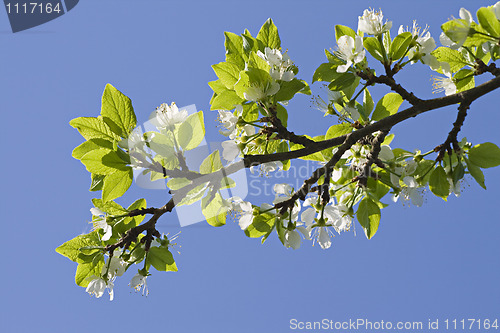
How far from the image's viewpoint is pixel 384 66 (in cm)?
175

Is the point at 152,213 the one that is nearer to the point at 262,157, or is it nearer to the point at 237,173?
the point at 237,173

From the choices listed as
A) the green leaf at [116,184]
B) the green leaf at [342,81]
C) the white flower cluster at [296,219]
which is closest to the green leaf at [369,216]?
the white flower cluster at [296,219]

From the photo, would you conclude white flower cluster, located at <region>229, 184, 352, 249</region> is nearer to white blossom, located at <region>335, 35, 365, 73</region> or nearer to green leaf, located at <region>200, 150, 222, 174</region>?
green leaf, located at <region>200, 150, 222, 174</region>

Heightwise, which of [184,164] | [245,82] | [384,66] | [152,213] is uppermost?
[384,66]

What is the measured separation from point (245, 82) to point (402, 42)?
0.60 m

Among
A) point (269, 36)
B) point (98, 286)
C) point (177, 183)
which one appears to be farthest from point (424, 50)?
point (98, 286)

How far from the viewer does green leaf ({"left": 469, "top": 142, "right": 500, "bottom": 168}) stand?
1.72 meters

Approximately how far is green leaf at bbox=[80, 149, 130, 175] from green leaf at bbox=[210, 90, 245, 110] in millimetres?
391

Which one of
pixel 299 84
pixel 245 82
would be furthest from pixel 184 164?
pixel 299 84

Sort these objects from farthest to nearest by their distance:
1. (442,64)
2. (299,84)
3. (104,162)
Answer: (442,64), (299,84), (104,162)

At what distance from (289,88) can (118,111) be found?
1.96 feet

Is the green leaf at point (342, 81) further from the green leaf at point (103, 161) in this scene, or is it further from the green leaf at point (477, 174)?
the green leaf at point (103, 161)

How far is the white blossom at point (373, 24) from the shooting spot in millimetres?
1694

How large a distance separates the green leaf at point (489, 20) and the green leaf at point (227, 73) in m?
0.85
